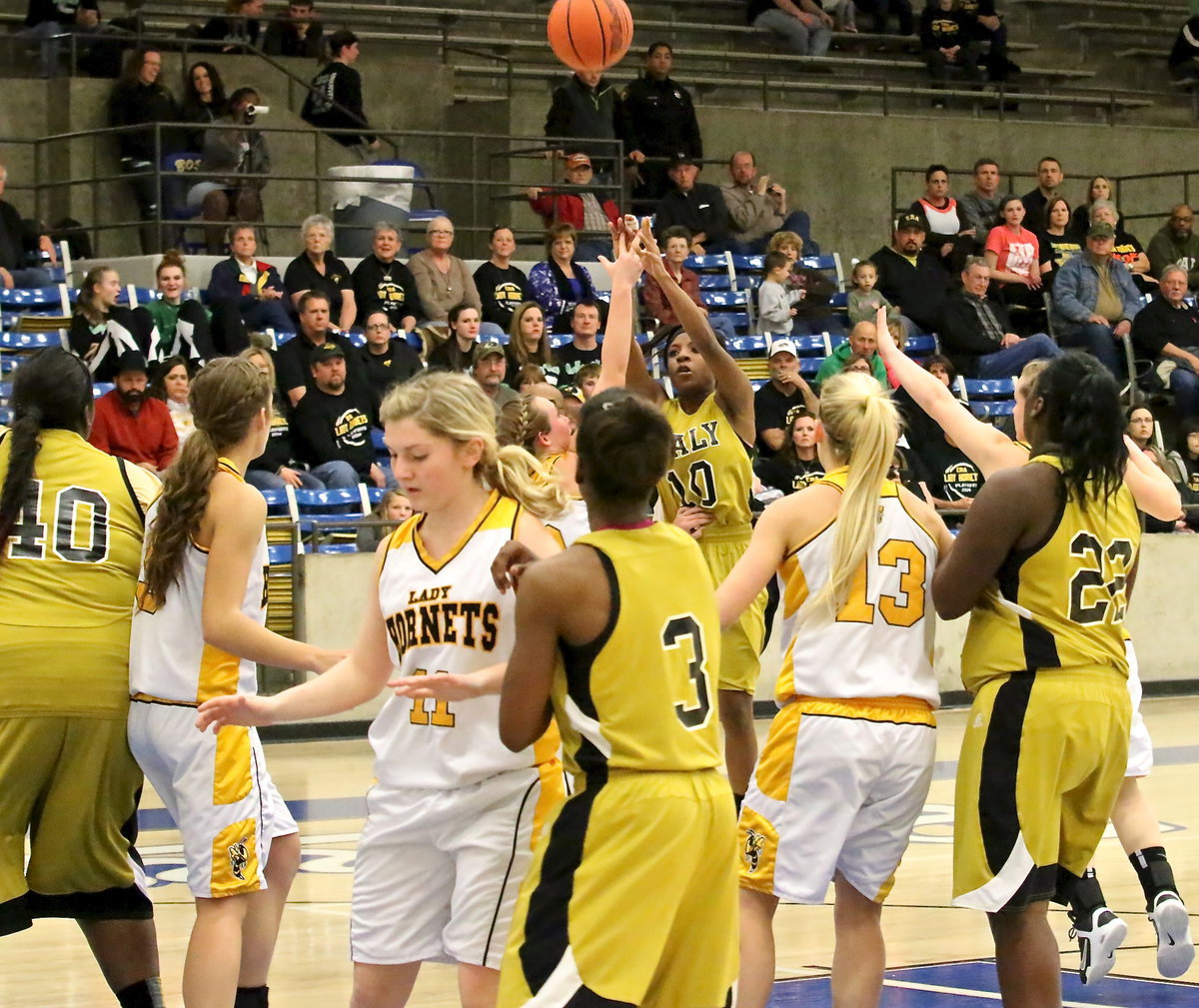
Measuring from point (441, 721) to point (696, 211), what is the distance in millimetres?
12670

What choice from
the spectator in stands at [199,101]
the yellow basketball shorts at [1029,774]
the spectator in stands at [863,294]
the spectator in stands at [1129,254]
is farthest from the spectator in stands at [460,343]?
the yellow basketball shorts at [1029,774]

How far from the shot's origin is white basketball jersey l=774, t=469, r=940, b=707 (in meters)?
4.68

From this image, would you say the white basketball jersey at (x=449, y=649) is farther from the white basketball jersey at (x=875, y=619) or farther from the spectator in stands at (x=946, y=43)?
the spectator in stands at (x=946, y=43)

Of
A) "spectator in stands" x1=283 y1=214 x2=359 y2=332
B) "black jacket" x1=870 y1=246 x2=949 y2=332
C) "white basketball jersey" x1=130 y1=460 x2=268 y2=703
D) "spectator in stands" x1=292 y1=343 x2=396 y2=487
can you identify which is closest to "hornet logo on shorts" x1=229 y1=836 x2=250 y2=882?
"white basketball jersey" x1=130 y1=460 x2=268 y2=703

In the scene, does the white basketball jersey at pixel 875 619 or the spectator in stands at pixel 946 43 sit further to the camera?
the spectator in stands at pixel 946 43

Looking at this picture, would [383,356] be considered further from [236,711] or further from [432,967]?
[236,711]

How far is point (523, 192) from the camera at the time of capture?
686 inches

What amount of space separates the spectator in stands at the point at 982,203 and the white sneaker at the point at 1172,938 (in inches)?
470

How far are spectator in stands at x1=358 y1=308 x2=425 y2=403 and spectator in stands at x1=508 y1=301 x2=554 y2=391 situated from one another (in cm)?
63

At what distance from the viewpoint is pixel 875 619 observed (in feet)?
15.4

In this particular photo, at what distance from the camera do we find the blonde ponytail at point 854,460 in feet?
15.3

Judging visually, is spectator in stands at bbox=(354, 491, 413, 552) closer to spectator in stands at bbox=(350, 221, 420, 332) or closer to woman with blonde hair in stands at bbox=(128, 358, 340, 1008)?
spectator in stands at bbox=(350, 221, 420, 332)

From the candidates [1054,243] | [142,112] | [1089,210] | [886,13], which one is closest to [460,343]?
[142,112]

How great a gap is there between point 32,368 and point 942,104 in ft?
56.9
